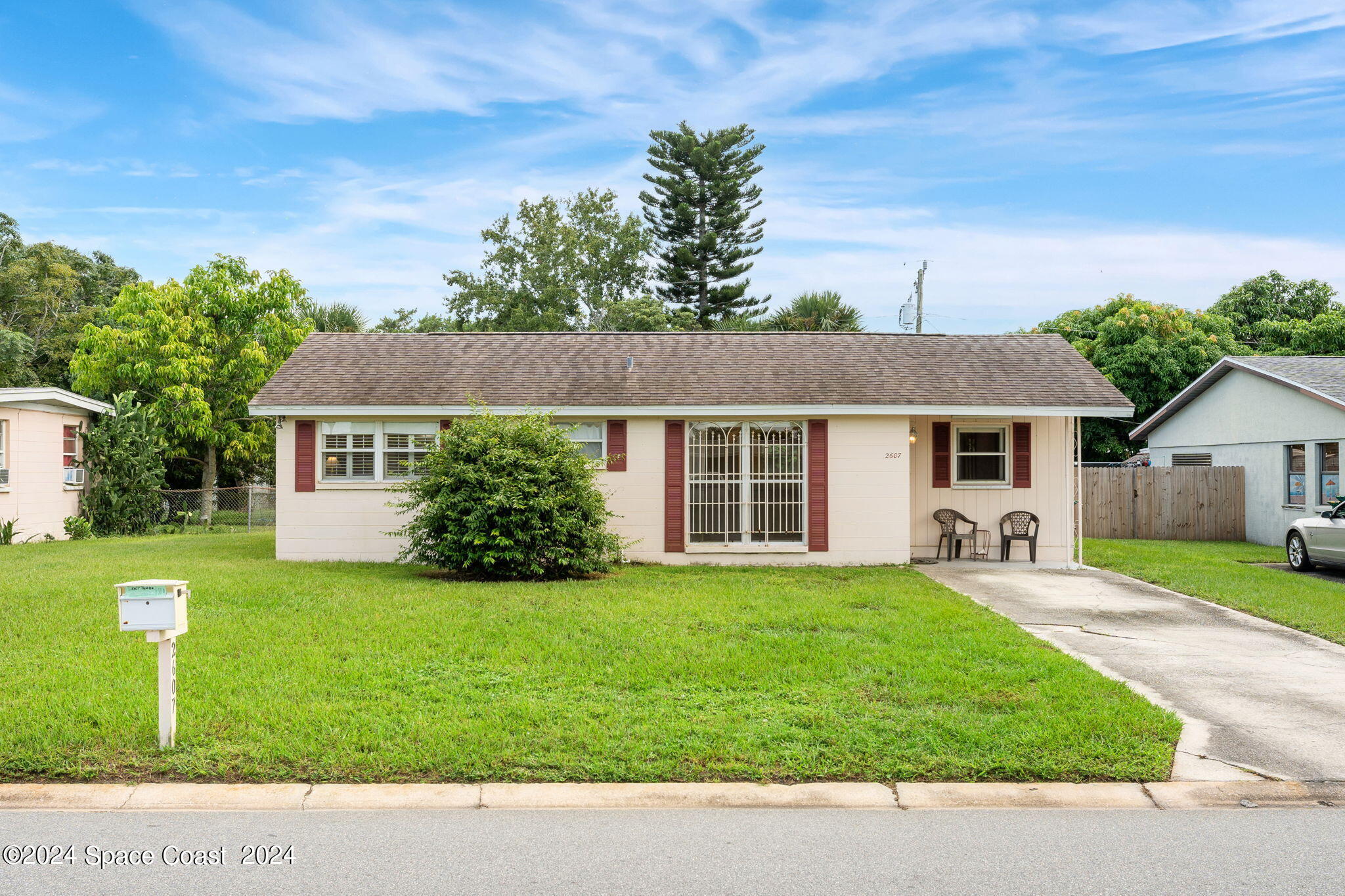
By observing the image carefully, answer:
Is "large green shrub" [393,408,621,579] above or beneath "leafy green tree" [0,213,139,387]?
beneath

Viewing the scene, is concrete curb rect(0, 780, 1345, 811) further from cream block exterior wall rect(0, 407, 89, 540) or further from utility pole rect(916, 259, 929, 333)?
utility pole rect(916, 259, 929, 333)

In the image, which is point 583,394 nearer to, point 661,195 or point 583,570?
point 583,570

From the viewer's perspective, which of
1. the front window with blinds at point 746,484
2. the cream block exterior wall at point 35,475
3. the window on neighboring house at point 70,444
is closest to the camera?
the front window with blinds at point 746,484

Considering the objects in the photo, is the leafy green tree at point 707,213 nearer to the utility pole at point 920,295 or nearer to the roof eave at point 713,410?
the utility pole at point 920,295

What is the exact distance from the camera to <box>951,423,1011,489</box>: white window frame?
53.0 feet

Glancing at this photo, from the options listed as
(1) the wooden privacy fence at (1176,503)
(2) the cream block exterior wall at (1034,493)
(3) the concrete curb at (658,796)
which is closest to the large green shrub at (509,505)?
(2) the cream block exterior wall at (1034,493)

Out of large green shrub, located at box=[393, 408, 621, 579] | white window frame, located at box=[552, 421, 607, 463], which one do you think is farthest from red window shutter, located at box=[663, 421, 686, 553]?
large green shrub, located at box=[393, 408, 621, 579]

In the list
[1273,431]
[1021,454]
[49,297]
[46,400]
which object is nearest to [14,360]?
[49,297]

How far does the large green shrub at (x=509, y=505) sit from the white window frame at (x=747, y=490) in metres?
2.24

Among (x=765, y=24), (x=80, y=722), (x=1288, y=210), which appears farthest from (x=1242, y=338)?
(x=80, y=722)

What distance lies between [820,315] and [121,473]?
19376mm

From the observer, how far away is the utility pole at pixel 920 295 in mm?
36312

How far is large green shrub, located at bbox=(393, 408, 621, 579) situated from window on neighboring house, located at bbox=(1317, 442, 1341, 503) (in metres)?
14.9

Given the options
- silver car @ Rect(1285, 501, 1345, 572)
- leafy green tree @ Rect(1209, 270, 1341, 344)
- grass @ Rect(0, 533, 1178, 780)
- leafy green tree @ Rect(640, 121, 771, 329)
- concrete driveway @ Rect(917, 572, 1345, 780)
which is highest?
leafy green tree @ Rect(640, 121, 771, 329)
